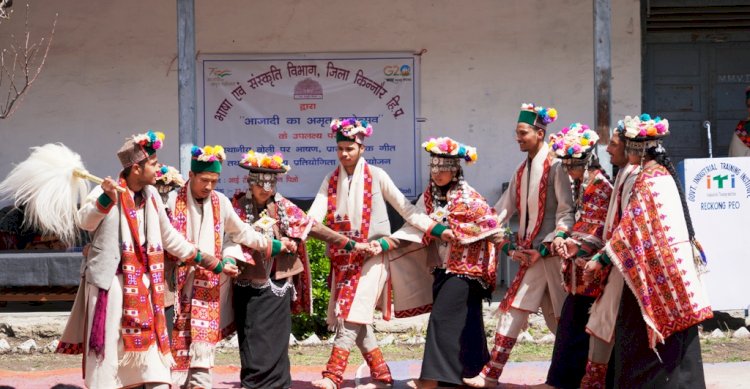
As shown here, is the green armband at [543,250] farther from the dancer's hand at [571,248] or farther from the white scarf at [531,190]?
the dancer's hand at [571,248]

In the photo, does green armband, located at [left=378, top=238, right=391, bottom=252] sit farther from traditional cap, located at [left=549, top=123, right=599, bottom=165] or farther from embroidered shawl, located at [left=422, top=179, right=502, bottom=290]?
traditional cap, located at [left=549, top=123, right=599, bottom=165]

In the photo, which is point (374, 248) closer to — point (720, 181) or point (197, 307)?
point (197, 307)

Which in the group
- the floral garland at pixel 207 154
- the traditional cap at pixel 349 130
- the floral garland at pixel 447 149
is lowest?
the floral garland at pixel 207 154

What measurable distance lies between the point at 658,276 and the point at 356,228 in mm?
2219

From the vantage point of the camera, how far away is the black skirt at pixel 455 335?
757 cm

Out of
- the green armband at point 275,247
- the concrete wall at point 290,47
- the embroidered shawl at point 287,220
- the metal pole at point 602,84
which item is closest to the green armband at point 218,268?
the embroidered shawl at point 287,220

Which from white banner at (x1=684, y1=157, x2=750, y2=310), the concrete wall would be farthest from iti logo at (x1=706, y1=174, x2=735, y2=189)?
the concrete wall

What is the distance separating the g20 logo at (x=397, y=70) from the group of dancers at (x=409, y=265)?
3799mm

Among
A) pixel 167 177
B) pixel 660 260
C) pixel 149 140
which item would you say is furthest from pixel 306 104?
pixel 660 260

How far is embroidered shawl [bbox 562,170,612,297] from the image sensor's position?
713 centimetres

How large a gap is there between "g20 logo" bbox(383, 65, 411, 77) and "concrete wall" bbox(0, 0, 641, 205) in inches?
6.6

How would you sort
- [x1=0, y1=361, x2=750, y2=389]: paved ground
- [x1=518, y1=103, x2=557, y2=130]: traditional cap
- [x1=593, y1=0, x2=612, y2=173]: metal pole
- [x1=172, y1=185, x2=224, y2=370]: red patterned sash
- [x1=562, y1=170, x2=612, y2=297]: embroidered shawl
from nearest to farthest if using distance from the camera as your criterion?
1. [x1=562, y1=170, x2=612, y2=297]: embroidered shawl
2. [x1=172, y1=185, x2=224, y2=370]: red patterned sash
3. [x1=518, y1=103, x2=557, y2=130]: traditional cap
4. [x1=0, y1=361, x2=750, y2=389]: paved ground
5. [x1=593, y1=0, x2=612, y2=173]: metal pole

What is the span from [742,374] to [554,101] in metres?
4.32

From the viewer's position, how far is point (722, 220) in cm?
952
